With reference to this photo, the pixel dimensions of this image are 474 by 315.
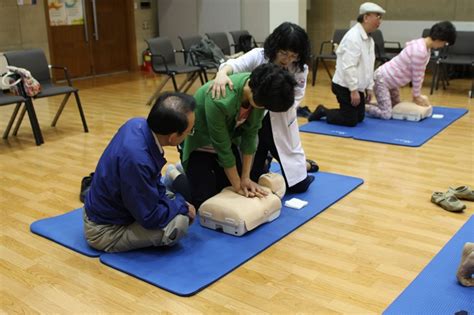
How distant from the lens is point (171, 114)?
2.41m

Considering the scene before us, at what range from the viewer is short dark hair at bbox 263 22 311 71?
3.00 meters

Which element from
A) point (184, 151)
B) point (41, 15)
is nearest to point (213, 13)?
point (41, 15)

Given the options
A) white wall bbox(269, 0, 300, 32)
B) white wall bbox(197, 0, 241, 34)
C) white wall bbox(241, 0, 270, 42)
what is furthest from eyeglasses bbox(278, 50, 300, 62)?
white wall bbox(197, 0, 241, 34)

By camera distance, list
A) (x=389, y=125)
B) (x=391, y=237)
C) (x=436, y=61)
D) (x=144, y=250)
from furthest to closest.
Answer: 1. (x=436, y=61)
2. (x=389, y=125)
3. (x=391, y=237)
4. (x=144, y=250)

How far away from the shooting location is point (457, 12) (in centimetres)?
808

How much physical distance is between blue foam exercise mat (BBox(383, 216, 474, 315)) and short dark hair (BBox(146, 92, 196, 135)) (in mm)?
1204

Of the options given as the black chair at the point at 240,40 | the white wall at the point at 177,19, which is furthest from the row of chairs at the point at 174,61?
the white wall at the point at 177,19

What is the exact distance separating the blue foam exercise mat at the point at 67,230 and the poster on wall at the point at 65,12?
5.81 meters

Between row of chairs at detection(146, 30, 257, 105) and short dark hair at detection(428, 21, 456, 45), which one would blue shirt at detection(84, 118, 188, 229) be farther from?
row of chairs at detection(146, 30, 257, 105)

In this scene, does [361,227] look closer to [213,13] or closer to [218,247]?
[218,247]

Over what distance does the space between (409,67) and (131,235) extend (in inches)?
145

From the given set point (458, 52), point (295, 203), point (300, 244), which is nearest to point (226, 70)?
point (295, 203)

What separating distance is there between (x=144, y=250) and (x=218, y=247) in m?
0.38

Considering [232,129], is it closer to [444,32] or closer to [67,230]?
[67,230]
